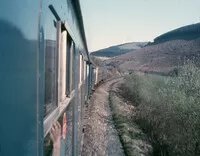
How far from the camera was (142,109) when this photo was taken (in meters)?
15.5

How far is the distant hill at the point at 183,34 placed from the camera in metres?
91.4

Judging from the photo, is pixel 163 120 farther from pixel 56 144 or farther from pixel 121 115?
pixel 56 144

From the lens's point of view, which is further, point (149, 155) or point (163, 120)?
point (163, 120)

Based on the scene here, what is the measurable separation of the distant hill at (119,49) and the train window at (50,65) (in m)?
139

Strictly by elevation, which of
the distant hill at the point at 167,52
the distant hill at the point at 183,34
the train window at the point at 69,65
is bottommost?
the train window at the point at 69,65

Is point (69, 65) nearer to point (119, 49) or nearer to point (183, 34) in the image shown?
point (183, 34)

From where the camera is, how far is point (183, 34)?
9800 centimetres

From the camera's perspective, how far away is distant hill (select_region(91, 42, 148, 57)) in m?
143

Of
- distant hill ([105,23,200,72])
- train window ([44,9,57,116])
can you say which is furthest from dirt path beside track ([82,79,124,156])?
distant hill ([105,23,200,72])

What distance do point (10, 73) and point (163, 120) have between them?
11.8 meters

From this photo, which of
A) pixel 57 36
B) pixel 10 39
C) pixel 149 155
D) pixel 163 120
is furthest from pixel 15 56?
pixel 163 120

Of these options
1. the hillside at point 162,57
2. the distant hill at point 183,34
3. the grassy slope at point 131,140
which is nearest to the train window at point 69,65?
the grassy slope at point 131,140

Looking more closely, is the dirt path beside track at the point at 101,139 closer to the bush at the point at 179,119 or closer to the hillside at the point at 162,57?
the bush at the point at 179,119

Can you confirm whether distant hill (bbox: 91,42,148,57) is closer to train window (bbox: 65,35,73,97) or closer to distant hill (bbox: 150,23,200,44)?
distant hill (bbox: 150,23,200,44)
